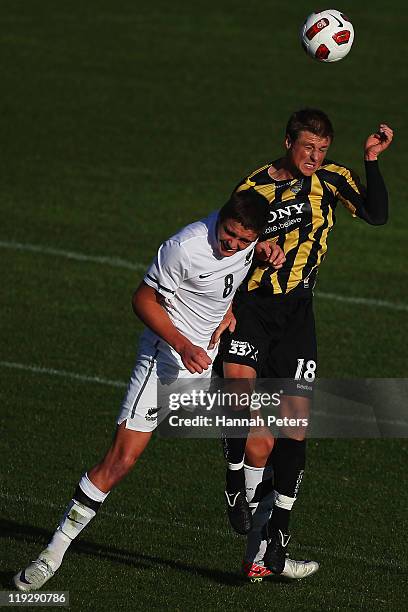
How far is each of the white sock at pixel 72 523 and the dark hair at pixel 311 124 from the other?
8.40 ft

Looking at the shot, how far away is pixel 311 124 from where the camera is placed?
8562 millimetres

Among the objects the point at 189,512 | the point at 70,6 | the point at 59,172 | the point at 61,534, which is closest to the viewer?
the point at 61,534

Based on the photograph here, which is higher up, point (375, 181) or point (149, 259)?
point (375, 181)

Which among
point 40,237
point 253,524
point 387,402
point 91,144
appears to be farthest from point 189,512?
point 91,144

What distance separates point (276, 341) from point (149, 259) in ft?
25.4

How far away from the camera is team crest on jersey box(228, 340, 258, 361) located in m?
8.88

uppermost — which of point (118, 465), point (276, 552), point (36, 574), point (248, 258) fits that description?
point (248, 258)

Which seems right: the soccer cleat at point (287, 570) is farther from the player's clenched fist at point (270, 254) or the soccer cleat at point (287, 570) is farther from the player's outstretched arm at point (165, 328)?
the player's clenched fist at point (270, 254)

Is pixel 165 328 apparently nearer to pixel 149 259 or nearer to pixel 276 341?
pixel 276 341

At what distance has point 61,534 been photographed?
8180 millimetres

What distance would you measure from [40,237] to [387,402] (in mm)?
6193

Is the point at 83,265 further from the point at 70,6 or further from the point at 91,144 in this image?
the point at 70,6

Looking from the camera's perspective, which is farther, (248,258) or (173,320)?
(248,258)

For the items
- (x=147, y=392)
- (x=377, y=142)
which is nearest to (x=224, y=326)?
(x=147, y=392)
